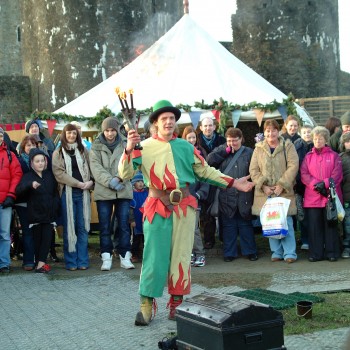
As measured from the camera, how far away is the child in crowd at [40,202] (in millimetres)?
8719

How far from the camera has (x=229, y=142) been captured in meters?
9.21

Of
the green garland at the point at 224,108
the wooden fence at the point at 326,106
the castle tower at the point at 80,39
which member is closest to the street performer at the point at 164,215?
the green garland at the point at 224,108

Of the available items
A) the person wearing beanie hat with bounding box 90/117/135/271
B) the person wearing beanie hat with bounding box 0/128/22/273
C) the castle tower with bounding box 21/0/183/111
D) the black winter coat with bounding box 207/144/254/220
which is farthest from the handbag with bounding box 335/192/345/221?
the castle tower with bounding box 21/0/183/111

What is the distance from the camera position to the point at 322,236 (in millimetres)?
8961

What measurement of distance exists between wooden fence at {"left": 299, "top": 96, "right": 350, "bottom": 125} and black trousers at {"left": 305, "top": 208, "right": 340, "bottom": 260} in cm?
1022

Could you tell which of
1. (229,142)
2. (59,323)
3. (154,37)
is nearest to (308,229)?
(229,142)

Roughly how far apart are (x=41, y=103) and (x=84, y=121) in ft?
45.1

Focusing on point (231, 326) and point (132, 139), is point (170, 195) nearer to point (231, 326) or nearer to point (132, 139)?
point (132, 139)

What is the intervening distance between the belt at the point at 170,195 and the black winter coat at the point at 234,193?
310 centimetres

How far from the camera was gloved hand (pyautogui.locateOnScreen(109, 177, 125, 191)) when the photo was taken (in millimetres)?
8442

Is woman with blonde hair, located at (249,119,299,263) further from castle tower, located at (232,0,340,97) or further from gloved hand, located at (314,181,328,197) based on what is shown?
castle tower, located at (232,0,340,97)

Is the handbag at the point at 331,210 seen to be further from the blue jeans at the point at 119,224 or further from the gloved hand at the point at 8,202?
the gloved hand at the point at 8,202

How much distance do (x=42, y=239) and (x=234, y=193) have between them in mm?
2328

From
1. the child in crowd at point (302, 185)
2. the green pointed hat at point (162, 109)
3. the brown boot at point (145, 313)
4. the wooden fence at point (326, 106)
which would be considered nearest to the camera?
the brown boot at point (145, 313)
